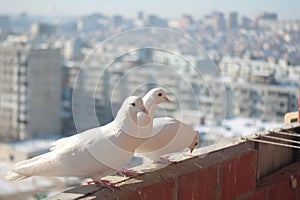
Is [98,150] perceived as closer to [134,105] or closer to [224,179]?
[134,105]

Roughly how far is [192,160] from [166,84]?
30cm

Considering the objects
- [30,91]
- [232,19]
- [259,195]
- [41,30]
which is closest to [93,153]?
[259,195]

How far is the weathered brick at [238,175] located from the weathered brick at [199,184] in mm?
36

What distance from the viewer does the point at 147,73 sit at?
1.40 m

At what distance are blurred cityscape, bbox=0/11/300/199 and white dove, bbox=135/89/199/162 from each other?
0.05m

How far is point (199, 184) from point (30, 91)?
21157 mm

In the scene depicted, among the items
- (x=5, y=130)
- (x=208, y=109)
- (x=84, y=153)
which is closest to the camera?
(x=84, y=153)

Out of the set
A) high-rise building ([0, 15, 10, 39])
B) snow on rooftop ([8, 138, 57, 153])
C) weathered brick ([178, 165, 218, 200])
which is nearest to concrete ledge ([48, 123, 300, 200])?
weathered brick ([178, 165, 218, 200])

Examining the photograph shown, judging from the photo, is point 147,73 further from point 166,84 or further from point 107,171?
point 107,171

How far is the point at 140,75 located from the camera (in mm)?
1406

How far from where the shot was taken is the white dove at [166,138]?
4.42ft

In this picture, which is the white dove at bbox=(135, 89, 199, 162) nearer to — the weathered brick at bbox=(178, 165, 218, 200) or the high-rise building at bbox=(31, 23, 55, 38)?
the weathered brick at bbox=(178, 165, 218, 200)

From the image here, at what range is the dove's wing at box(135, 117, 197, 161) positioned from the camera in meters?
1.35

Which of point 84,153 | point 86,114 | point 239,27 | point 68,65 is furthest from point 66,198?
point 68,65
